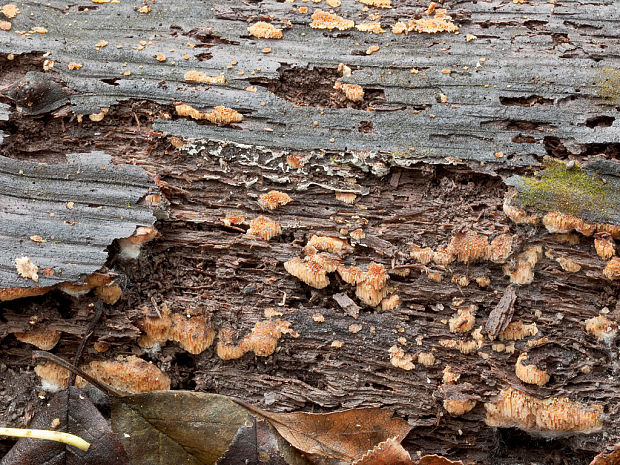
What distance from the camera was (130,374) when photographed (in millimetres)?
2748

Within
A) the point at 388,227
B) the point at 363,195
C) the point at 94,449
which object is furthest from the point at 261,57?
the point at 94,449

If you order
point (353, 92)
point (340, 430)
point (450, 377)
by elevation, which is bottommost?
point (340, 430)

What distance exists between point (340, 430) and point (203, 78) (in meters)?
1.95

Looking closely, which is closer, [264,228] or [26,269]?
[26,269]

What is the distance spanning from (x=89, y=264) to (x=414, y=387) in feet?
5.36

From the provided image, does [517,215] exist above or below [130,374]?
above

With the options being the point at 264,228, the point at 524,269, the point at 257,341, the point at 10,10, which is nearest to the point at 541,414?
the point at 524,269

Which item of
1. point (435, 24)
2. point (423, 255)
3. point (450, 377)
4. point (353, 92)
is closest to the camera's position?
point (450, 377)

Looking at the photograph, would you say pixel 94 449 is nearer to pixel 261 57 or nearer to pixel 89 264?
pixel 89 264

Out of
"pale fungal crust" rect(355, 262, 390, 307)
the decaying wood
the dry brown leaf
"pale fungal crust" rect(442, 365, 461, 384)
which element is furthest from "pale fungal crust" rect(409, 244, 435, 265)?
the dry brown leaf

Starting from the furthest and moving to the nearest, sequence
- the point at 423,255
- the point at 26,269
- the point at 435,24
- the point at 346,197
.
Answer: the point at 435,24 → the point at 346,197 → the point at 423,255 → the point at 26,269

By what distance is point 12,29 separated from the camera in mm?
3230

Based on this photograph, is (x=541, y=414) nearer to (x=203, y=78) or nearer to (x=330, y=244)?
(x=330, y=244)

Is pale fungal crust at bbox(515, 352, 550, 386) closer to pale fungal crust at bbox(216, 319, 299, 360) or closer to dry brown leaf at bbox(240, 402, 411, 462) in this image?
dry brown leaf at bbox(240, 402, 411, 462)
